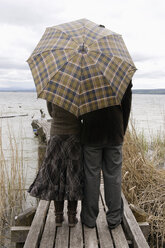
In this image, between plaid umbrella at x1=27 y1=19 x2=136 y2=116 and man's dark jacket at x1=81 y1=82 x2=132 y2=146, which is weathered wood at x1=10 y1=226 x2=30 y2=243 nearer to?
man's dark jacket at x1=81 y1=82 x2=132 y2=146

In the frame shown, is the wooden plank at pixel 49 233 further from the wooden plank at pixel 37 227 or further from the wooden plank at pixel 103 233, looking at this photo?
the wooden plank at pixel 103 233

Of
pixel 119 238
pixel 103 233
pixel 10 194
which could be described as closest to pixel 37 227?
pixel 103 233

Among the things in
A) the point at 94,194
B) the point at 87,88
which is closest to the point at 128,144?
the point at 94,194

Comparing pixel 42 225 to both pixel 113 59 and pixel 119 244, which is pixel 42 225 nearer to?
pixel 119 244

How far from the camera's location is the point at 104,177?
2.34 metres

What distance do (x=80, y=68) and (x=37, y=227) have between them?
4.94 feet

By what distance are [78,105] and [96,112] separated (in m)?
0.38

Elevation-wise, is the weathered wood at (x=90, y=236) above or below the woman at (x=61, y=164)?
below

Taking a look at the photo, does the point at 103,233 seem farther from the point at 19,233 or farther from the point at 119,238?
the point at 19,233

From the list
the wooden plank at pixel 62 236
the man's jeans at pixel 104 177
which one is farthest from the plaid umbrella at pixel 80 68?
the wooden plank at pixel 62 236

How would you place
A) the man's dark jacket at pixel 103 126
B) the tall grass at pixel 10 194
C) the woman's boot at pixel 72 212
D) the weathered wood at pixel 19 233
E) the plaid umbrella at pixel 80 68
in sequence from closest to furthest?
the plaid umbrella at pixel 80 68
the man's dark jacket at pixel 103 126
the woman's boot at pixel 72 212
the weathered wood at pixel 19 233
the tall grass at pixel 10 194

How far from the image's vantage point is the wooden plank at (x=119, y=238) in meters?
2.20

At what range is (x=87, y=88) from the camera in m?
1.83

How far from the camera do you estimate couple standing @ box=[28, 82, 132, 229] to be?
7.11 feet
